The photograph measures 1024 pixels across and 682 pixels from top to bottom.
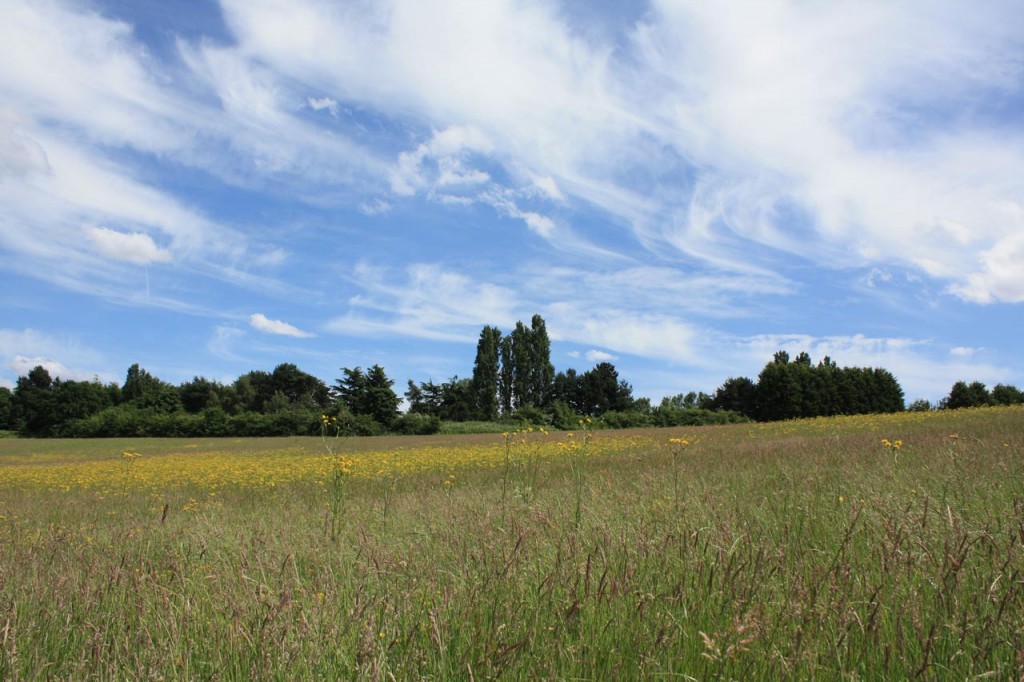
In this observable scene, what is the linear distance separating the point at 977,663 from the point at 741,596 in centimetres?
82

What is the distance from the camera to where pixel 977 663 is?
213 centimetres

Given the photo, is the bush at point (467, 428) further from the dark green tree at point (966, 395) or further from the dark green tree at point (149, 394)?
the dark green tree at point (966, 395)

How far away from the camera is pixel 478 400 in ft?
246

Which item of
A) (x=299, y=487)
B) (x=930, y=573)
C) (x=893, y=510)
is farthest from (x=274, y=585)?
(x=299, y=487)

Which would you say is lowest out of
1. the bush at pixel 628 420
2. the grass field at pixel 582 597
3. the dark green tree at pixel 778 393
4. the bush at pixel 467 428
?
the grass field at pixel 582 597

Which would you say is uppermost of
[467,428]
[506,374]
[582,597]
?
[506,374]

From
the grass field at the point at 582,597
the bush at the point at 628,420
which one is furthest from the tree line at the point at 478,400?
the grass field at the point at 582,597

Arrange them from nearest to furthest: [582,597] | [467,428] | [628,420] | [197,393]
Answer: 1. [582,597]
2. [628,420]
3. [467,428]
4. [197,393]

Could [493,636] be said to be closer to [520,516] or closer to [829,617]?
[829,617]

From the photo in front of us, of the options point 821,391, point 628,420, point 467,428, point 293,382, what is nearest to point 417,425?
point 467,428

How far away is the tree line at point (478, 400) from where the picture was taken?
56875 millimetres

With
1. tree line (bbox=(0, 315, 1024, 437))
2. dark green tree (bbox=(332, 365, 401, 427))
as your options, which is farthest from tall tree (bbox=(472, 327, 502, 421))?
dark green tree (bbox=(332, 365, 401, 427))

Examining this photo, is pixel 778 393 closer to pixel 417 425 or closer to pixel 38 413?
pixel 417 425

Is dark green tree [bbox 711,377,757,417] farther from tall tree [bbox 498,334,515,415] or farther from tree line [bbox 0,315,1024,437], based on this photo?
tall tree [bbox 498,334,515,415]
